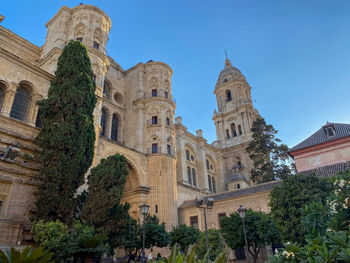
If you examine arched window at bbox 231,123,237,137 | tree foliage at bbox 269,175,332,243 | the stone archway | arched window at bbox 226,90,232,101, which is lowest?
tree foliage at bbox 269,175,332,243

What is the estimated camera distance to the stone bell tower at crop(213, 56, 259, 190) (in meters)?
36.4

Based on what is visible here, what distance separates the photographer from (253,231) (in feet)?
48.8

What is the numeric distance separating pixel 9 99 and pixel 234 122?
109 feet

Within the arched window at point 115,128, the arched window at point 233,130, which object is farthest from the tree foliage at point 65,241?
the arched window at point 233,130

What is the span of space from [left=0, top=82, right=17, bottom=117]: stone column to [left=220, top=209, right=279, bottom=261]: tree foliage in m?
14.1

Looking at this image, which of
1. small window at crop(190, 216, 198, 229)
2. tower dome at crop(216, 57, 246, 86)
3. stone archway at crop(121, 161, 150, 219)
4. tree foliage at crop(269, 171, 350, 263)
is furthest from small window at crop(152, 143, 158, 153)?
tower dome at crop(216, 57, 246, 86)

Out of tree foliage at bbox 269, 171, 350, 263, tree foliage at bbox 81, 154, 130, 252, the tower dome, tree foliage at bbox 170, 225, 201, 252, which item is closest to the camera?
tree foliage at bbox 269, 171, 350, 263

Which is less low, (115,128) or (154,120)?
(154,120)

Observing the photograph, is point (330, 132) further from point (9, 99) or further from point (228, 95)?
point (228, 95)

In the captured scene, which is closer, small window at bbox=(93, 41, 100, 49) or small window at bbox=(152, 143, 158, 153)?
small window at bbox=(93, 41, 100, 49)

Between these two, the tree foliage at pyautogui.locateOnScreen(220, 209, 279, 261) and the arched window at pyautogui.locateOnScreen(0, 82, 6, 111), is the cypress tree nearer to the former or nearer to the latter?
the arched window at pyautogui.locateOnScreen(0, 82, 6, 111)

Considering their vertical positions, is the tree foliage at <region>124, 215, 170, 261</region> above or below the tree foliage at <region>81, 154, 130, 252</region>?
below

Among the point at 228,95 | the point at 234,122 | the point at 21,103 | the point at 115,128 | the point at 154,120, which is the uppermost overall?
the point at 228,95

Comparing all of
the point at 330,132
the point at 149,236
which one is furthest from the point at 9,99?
the point at 330,132
